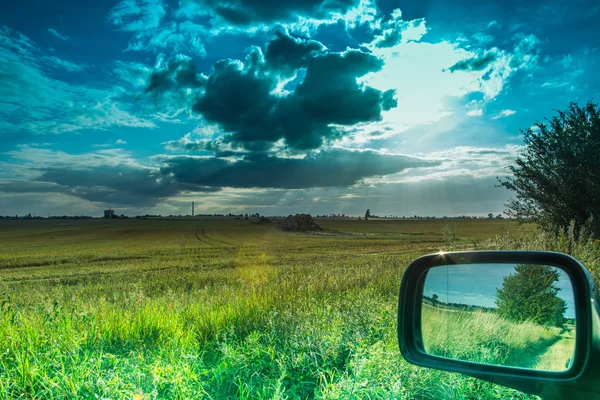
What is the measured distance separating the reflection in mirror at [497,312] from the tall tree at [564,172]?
1381 centimetres

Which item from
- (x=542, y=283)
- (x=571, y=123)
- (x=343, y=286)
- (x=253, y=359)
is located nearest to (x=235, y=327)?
(x=253, y=359)

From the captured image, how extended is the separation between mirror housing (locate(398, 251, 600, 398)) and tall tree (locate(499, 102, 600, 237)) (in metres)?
14.4

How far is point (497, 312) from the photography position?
2.35 metres

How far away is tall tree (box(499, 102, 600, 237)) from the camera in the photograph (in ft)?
47.2

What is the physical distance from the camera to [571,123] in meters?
15.6

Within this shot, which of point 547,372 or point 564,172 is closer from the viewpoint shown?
point 547,372

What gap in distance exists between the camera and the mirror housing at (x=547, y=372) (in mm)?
1312

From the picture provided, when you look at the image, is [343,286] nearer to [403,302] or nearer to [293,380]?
[293,380]

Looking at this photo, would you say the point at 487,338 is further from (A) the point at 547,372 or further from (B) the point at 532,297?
(A) the point at 547,372

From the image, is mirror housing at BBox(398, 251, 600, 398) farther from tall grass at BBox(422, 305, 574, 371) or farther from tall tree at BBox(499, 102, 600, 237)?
tall tree at BBox(499, 102, 600, 237)

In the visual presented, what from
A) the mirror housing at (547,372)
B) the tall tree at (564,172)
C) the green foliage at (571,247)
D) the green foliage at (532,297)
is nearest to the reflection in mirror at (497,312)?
the green foliage at (532,297)

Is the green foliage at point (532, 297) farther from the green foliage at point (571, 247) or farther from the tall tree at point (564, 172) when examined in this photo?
the tall tree at point (564, 172)

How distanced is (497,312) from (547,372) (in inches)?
37.4

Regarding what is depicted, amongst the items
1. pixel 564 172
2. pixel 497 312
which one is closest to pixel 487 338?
pixel 497 312
